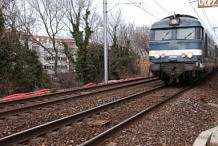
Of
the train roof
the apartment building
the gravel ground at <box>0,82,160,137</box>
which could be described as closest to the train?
the train roof

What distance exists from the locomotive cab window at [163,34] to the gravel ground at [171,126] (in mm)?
5356

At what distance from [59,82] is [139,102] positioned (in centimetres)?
2280

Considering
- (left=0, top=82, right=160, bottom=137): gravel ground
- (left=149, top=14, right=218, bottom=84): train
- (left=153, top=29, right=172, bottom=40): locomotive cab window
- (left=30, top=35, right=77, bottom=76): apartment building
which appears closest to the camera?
(left=0, top=82, right=160, bottom=137): gravel ground

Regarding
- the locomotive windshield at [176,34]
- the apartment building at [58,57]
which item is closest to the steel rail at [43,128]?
the locomotive windshield at [176,34]

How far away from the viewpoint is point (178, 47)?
650 inches

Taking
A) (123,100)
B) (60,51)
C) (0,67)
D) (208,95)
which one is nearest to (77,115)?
(123,100)

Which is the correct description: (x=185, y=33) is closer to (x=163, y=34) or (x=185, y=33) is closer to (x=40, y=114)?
(x=163, y=34)

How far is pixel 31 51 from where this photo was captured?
27719 millimetres

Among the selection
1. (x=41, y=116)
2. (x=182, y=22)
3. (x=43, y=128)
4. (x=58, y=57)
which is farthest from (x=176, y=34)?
(x=58, y=57)

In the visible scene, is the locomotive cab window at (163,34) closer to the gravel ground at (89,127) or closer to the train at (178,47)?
the train at (178,47)

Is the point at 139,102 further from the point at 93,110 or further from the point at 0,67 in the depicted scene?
the point at 0,67

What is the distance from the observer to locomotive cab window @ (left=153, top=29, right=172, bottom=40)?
16906 millimetres

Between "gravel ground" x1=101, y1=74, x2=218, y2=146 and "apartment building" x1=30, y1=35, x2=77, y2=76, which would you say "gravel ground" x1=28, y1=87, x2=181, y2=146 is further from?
"apartment building" x1=30, y1=35, x2=77, y2=76

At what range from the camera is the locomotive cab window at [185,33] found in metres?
16.3
